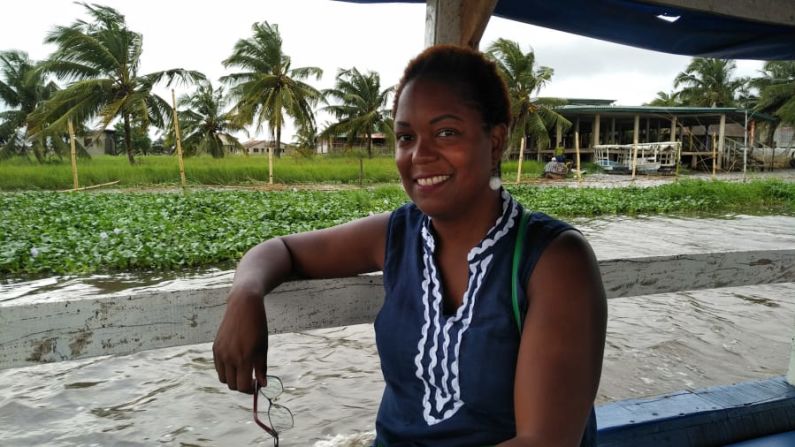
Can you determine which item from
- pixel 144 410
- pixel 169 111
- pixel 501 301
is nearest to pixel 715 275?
pixel 501 301

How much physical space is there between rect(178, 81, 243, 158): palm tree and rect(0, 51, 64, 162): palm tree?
20.0ft

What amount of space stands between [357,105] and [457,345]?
2546 centimetres

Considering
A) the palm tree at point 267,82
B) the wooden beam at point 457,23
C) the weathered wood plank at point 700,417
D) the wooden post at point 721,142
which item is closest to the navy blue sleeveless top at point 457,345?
the weathered wood plank at point 700,417

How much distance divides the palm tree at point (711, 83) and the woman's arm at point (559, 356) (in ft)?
133

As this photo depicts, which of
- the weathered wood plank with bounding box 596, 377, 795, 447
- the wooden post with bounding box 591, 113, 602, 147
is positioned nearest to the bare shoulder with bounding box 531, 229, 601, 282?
the weathered wood plank with bounding box 596, 377, 795, 447

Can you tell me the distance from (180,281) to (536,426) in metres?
5.98

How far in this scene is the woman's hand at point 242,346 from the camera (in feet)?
3.77

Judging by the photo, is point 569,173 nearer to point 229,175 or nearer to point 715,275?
point 229,175

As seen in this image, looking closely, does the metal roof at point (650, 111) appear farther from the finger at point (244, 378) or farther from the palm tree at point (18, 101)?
the finger at point (244, 378)

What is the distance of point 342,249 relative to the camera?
1.42 meters

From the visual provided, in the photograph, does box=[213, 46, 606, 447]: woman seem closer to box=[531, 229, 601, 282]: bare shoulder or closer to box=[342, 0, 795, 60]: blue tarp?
box=[531, 229, 601, 282]: bare shoulder

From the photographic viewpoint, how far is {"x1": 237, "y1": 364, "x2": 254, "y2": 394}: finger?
116 centimetres

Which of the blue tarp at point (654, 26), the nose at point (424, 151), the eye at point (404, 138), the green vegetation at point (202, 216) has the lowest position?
the green vegetation at point (202, 216)

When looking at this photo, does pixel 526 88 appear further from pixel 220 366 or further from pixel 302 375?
pixel 220 366
